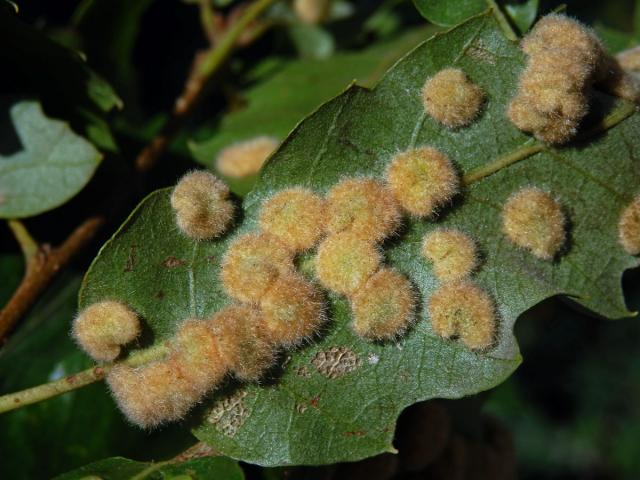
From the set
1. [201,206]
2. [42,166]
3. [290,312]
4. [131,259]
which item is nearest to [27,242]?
[42,166]

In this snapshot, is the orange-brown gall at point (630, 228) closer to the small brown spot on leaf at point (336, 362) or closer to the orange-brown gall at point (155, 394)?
the small brown spot on leaf at point (336, 362)

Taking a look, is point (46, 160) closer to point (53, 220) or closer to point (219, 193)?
point (53, 220)

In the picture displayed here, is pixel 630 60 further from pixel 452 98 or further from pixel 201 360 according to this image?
pixel 201 360

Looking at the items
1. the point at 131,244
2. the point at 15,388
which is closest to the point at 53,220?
the point at 15,388

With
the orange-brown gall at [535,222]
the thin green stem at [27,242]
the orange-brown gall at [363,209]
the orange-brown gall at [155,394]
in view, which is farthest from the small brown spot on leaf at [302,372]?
the thin green stem at [27,242]

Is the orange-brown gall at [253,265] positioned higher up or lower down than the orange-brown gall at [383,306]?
higher up

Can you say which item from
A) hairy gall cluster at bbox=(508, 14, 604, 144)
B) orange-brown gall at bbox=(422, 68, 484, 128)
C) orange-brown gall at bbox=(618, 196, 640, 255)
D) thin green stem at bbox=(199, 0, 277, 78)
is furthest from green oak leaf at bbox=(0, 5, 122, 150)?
orange-brown gall at bbox=(618, 196, 640, 255)
